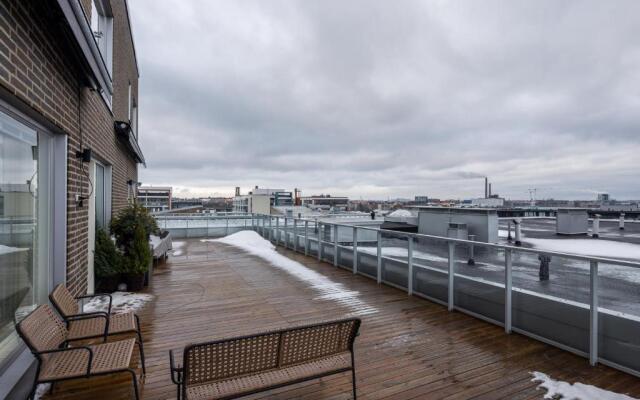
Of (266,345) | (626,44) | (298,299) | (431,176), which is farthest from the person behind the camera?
(431,176)

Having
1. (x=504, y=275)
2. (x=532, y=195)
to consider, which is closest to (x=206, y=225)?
(x=504, y=275)

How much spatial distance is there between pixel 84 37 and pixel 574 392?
570 cm

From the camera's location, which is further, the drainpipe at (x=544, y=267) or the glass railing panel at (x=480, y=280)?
the glass railing panel at (x=480, y=280)

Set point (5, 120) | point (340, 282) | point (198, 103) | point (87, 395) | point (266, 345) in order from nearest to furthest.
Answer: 1. point (266, 345)
2. point (5, 120)
3. point (87, 395)
4. point (340, 282)
5. point (198, 103)

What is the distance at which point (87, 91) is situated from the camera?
4719 mm

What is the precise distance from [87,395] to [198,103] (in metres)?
15.0

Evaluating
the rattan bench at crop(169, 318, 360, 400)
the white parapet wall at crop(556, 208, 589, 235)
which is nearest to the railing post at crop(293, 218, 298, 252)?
the rattan bench at crop(169, 318, 360, 400)

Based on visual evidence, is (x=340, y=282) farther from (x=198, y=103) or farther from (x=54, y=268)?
(x=198, y=103)

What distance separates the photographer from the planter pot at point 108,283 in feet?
19.9

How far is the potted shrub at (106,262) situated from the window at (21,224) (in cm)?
260

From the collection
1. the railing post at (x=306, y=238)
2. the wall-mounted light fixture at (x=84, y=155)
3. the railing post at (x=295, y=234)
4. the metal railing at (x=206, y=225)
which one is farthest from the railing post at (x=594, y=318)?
the metal railing at (x=206, y=225)

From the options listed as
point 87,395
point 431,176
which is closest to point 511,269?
point 87,395

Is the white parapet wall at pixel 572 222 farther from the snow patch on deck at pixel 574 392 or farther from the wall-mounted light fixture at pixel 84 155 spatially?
the wall-mounted light fixture at pixel 84 155

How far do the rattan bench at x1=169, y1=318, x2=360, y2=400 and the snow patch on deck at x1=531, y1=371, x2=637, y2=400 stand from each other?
6.09 ft
